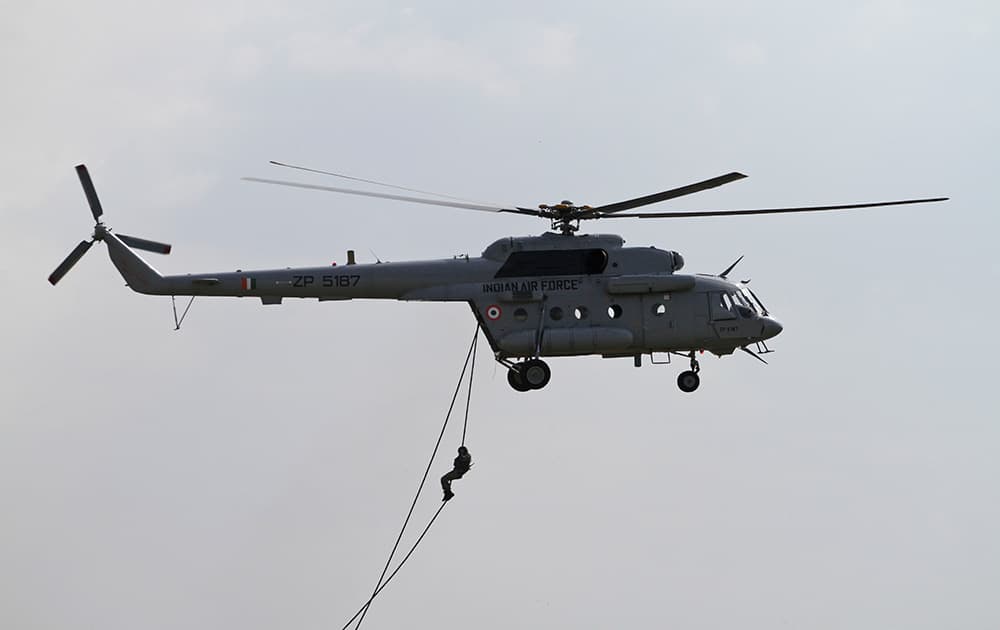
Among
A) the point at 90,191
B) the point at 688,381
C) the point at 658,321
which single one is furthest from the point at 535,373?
the point at 90,191

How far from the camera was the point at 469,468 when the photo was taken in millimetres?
30844

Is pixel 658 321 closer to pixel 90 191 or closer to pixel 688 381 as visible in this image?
pixel 688 381

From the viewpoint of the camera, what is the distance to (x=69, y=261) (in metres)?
32.0

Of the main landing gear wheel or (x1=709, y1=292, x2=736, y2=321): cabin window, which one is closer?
the main landing gear wheel

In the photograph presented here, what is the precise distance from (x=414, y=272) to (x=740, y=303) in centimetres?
731

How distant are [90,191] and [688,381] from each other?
14.4 meters

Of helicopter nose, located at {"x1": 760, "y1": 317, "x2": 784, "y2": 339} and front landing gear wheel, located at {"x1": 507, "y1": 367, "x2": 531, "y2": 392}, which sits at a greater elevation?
helicopter nose, located at {"x1": 760, "y1": 317, "x2": 784, "y2": 339}

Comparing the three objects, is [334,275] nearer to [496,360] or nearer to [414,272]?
[414,272]

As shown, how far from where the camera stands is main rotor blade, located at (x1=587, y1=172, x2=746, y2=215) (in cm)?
2750

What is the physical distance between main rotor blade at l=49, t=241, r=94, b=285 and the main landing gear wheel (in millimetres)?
10283

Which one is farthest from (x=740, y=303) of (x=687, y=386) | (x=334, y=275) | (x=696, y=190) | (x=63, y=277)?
(x=63, y=277)

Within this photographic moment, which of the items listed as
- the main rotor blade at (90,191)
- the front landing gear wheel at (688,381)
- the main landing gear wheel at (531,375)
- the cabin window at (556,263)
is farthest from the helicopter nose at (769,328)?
the main rotor blade at (90,191)

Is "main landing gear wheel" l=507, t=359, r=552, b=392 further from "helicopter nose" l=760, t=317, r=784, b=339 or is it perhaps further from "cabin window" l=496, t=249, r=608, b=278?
"helicopter nose" l=760, t=317, r=784, b=339

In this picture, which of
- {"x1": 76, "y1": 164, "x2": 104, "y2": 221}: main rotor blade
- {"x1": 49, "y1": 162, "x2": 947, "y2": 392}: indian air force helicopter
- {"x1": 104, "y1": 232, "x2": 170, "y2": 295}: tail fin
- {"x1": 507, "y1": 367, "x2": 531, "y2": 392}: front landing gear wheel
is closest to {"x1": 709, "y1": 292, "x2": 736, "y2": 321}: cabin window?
{"x1": 49, "y1": 162, "x2": 947, "y2": 392}: indian air force helicopter
